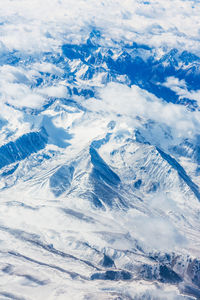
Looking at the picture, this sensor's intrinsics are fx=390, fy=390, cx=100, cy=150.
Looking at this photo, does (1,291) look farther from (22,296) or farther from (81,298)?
(81,298)

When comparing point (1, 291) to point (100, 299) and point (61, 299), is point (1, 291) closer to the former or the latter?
point (61, 299)

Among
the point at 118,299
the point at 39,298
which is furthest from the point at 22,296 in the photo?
the point at 118,299

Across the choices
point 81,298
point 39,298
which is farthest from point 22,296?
point 81,298

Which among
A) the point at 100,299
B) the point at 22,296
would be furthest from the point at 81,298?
the point at 22,296

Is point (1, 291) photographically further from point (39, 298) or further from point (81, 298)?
point (81, 298)

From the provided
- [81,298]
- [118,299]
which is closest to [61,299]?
[81,298]

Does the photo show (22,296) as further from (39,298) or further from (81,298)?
(81,298)
